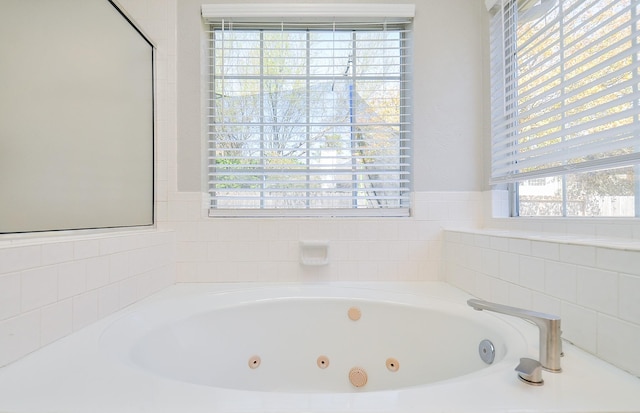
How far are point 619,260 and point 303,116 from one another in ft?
4.45

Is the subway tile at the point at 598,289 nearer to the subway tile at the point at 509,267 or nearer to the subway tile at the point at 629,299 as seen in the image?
the subway tile at the point at 629,299

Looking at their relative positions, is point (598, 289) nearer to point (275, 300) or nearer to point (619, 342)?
point (619, 342)

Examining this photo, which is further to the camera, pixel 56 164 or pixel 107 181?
pixel 107 181

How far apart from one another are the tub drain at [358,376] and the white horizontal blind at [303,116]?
0.75m

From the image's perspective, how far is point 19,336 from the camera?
0.69 meters

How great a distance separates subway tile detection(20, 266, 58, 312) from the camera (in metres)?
0.71

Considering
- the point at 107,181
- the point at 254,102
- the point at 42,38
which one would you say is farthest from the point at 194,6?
the point at 107,181

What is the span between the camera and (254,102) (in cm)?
157

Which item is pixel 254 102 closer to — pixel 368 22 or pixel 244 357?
pixel 368 22

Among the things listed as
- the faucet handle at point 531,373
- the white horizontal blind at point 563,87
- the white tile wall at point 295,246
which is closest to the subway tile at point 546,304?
the faucet handle at point 531,373

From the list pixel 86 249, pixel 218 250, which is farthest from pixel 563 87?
pixel 86 249

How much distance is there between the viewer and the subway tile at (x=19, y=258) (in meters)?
0.68

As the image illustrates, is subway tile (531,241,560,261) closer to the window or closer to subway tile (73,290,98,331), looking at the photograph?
the window

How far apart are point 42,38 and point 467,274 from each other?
1.81 meters
